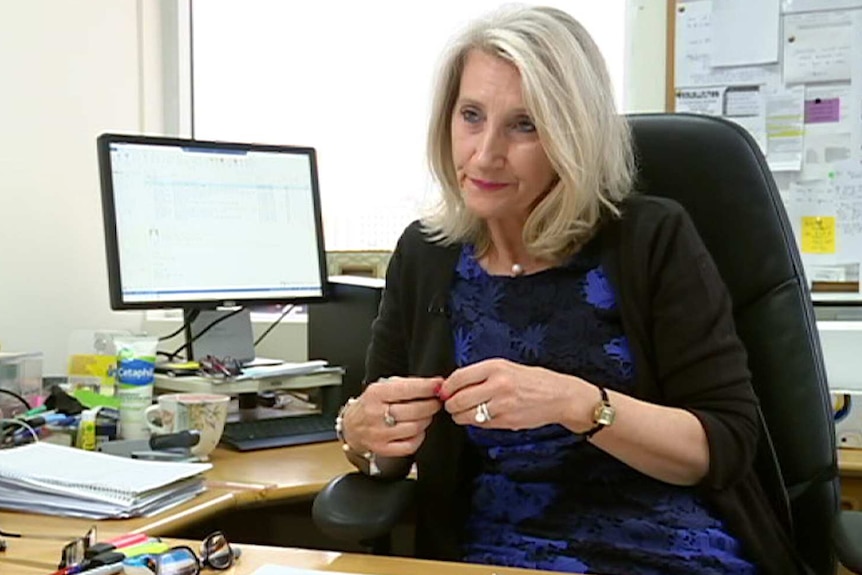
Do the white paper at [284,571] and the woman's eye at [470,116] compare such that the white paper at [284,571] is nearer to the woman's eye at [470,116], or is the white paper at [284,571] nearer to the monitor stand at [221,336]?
the woman's eye at [470,116]

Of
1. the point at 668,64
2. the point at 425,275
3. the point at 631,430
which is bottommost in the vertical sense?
the point at 631,430

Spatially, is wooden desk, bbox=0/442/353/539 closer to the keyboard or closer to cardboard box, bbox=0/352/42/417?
the keyboard

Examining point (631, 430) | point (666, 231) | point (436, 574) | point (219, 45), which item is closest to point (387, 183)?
point (219, 45)

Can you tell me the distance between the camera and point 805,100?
6.28ft

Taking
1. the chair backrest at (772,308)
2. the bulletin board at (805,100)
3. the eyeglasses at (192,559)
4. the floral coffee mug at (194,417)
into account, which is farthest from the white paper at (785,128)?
the eyeglasses at (192,559)

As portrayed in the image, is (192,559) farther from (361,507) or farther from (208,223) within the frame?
(208,223)

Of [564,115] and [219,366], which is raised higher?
[564,115]

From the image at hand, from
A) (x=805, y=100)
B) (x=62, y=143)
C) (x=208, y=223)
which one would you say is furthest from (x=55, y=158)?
(x=805, y=100)

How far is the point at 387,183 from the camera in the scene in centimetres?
240

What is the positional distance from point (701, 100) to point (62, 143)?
1.42 metres

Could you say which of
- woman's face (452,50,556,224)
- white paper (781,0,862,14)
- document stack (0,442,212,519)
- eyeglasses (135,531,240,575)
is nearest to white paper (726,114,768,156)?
white paper (781,0,862,14)

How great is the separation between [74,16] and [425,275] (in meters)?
1.24

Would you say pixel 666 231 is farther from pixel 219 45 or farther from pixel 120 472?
pixel 219 45

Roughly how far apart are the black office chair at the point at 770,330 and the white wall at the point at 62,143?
31.3 inches
